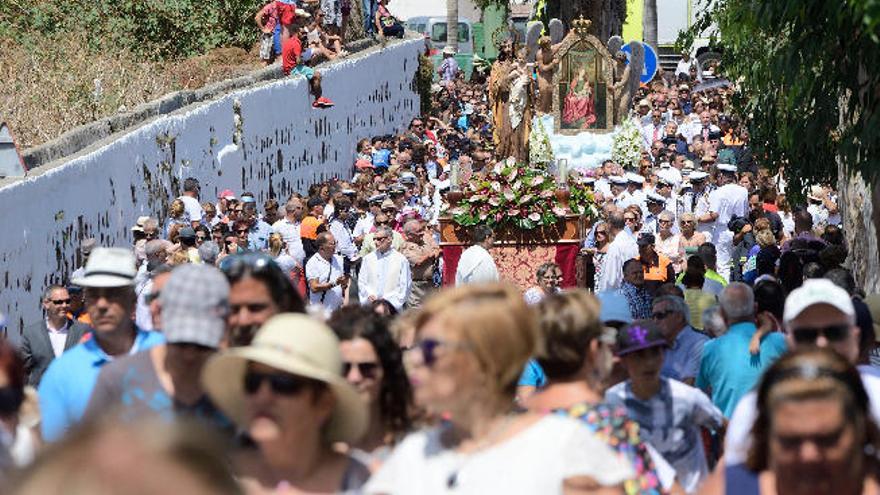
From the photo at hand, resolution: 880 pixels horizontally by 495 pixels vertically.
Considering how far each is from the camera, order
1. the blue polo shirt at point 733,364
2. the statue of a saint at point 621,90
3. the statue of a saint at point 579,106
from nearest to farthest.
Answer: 1. the blue polo shirt at point 733,364
2. the statue of a saint at point 579,106
3. the statue of a saint at point 621,90

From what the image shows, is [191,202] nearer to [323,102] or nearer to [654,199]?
[654,199]

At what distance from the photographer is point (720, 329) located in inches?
389

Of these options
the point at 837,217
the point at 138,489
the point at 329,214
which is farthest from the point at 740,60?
the point at 138,489

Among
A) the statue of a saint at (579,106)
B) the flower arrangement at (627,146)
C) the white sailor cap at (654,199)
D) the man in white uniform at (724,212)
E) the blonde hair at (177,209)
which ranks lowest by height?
the flower arrangement at (627,146)

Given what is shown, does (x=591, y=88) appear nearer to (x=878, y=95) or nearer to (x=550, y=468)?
(x=878, y=95)

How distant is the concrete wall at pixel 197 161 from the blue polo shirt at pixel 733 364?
6474mm

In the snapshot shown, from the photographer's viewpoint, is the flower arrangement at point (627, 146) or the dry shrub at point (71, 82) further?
the flower arrangement at point (627, 146)

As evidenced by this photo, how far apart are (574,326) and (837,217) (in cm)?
1579

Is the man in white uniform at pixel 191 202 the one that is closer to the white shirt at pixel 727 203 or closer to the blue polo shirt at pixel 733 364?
the white shirt at pixel 727 203

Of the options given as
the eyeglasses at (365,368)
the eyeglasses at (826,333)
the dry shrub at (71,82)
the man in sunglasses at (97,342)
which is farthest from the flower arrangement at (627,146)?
the eyeglasses at (365,368)

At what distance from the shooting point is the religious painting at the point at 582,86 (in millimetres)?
36250

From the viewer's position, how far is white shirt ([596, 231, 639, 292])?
658 inches

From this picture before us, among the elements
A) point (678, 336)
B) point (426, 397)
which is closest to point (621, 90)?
point (678, 336)

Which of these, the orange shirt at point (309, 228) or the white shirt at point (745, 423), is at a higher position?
the white shirt at point (745, 423)
